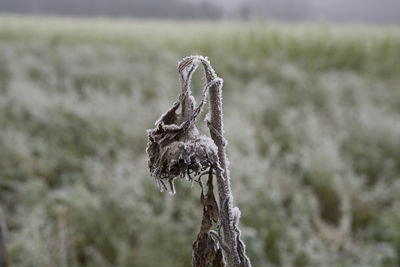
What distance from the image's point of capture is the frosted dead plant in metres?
0.42

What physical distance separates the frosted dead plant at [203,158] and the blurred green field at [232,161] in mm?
1160

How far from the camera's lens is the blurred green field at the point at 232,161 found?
1.88 metres

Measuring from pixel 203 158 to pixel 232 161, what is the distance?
2191 millimetres

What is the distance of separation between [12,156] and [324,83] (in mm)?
3918

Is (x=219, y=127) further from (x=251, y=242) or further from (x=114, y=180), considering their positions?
(x=114, y=180)

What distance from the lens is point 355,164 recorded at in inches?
116

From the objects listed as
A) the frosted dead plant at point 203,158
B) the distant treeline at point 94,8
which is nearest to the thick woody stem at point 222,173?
the frosted dead plant at point 203,158

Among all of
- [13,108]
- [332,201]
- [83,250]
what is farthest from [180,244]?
[13,108]

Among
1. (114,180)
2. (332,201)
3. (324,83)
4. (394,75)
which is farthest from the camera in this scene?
(394,75)

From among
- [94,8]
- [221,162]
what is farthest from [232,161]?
[94,8]

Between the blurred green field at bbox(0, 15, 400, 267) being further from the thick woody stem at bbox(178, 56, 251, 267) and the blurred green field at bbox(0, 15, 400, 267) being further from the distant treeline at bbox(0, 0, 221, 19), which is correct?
the distant treeline at bbox(0, 0, 221, 19)

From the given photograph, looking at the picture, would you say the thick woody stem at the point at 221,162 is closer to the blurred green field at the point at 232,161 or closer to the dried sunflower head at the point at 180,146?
the dried sunflower head at the point at 180,146

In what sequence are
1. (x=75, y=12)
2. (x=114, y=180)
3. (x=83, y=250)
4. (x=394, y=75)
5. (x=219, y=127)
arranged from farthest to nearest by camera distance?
1. (x=75, y=12)
2. (x=394, y=75)
3. (x=114, y=180)
4. (x=83, y=250)
5. (x=219, y=127)

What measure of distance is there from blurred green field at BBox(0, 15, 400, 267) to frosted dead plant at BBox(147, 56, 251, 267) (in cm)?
116
